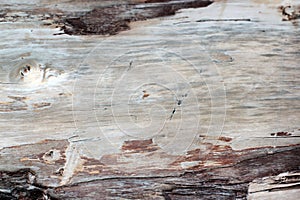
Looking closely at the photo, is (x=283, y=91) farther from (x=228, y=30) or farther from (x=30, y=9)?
(x=30, y=9)

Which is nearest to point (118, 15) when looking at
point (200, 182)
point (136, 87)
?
point (136, 87)

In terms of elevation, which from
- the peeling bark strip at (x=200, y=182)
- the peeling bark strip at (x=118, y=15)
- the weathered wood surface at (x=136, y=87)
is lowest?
the peeling bark strip at (x=200, y=182)

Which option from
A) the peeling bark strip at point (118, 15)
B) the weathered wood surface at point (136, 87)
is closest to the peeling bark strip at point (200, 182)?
the weathered wood surface at point (136, 87)

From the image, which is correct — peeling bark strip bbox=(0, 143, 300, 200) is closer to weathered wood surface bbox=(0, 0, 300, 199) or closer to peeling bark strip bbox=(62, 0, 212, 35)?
weathered wood surface bbox=(0, 0, 300, 199)

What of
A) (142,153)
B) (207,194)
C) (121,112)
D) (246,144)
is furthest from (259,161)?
(121,112)

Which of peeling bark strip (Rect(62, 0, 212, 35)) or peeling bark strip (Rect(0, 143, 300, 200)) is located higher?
peeling bark strip (Rect(62, 0, 212, 35))

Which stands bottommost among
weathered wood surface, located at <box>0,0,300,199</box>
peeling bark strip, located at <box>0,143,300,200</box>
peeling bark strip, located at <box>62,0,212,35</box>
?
peeling bark strip, located at <box>0,143,300,200</box>

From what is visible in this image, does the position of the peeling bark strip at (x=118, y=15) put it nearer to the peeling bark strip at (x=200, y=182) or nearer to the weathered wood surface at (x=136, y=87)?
the weathered wood surface at (x=136, y=87)

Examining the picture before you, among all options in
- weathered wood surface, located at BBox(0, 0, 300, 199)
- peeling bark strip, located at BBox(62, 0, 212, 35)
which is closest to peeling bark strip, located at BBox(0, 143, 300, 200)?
weathered wood surface, located at BBox(0, 0, 300, 199)
